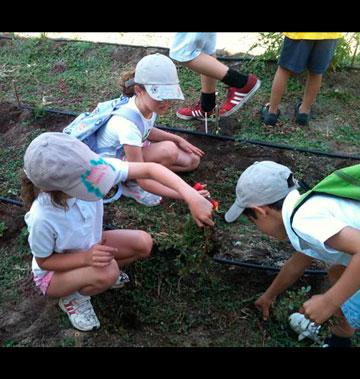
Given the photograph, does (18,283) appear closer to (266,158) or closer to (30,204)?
(30,204)

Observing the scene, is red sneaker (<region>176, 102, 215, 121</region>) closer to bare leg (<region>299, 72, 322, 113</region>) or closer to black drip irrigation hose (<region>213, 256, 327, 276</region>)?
bare leg (<region>299, 72, 322, 113</region>)

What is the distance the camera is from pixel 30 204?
224 centimetres

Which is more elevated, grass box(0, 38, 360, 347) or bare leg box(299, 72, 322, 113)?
bare leg box(299, 72, 322, 113)

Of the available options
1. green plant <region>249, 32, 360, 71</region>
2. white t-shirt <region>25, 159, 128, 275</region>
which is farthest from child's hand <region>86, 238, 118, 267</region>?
green plant <region>249, 32, 360, 71</region>

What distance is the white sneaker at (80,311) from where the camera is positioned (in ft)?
7.91

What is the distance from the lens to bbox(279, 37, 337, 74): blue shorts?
11.8 feet

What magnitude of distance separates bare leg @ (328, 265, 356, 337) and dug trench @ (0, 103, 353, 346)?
49 cm

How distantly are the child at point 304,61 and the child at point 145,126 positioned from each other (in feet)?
3.58

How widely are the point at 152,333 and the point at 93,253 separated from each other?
1.83 ft

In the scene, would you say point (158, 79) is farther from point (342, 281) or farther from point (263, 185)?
point (342, 281)

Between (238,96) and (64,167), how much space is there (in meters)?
2.17

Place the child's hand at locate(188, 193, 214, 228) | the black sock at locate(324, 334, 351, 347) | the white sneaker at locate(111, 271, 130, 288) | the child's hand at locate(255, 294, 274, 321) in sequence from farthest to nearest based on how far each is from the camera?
the white sneaker at locate(111, 271, 130, 288), the child's hand at locate(255, 294, 274, 321), the black sock at locate(324, 334, 351, 347), the child's hand at locate(188, 193, 214, 228)

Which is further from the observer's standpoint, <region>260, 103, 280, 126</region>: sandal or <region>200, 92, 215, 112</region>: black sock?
<region>260, 103, 280, 126</region>: sandal

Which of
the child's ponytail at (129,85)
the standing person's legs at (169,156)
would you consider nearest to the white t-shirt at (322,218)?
the standing person's legs at (169,156)
